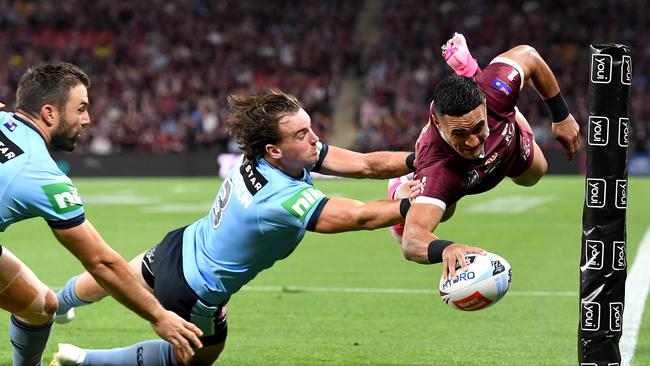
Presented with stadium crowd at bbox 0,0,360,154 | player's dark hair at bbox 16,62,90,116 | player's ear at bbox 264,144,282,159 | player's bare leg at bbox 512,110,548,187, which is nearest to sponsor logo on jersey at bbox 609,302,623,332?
player's ear at bbox 264,144,282,159

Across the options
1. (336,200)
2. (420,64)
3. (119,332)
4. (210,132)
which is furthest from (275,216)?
(420,64)

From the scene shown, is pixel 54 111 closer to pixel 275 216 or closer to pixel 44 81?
pixel 44 81

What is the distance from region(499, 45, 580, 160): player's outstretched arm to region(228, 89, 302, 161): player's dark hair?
2251 mm

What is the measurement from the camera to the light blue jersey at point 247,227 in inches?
221

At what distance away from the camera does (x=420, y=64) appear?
33.4 meters

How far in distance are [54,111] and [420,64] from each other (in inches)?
1117

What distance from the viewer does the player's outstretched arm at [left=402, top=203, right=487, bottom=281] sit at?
5.39 m

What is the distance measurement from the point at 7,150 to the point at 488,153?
3060 mm

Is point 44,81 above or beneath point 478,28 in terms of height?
beneath

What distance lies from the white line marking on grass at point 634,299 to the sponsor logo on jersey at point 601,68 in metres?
2.15

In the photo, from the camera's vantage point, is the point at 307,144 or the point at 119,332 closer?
the point at 307,144

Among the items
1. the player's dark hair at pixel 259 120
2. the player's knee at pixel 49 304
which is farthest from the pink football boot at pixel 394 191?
the player's knee at pixel 49 304

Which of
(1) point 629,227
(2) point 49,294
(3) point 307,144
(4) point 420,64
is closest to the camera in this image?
(3) point 307,144

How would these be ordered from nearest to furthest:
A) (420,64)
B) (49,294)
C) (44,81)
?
(44,81) < (49,294) < (420,64)
